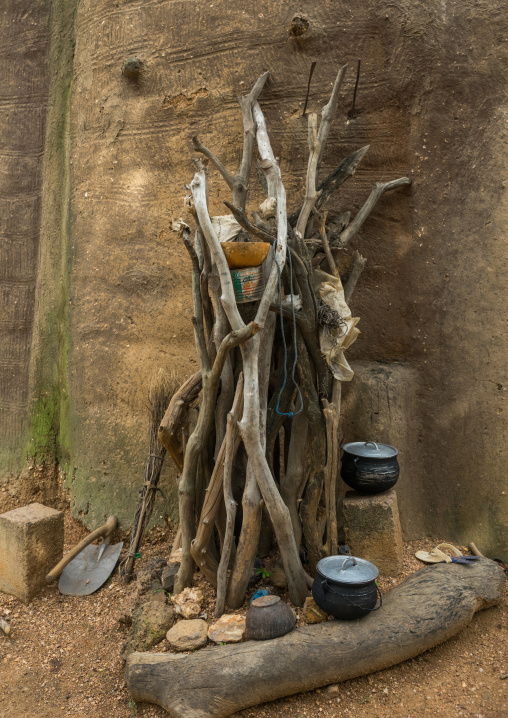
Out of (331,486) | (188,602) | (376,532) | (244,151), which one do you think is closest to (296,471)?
(331,486)

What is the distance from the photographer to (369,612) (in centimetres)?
307

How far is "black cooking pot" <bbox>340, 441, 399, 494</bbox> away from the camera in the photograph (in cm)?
361

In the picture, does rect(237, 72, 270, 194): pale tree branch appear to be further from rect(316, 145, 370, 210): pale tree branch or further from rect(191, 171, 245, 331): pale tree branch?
rect(191, 171, 245, 331): pale tree branch

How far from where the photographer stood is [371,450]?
3732mm

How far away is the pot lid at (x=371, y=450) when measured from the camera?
363 cm

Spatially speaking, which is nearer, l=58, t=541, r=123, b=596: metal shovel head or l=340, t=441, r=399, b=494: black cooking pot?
l=340, t=441, r=399, b=494: black cooking pot

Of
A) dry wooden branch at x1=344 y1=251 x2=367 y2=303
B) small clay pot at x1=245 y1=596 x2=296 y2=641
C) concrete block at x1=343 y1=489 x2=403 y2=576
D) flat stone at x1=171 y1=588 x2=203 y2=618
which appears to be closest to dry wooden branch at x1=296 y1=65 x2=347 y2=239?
dry wooden branch at x1=344 y1=251 x2=367 y2=303

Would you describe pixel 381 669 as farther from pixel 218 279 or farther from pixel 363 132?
pixel 363 132

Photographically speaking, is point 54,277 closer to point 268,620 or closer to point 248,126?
point 248,126

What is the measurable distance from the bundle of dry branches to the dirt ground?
17.3 inches

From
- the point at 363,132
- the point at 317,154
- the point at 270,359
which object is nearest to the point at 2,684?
the point at 270,359

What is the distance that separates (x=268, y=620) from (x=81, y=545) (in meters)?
1.72

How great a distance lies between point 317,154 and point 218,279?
1006 mm

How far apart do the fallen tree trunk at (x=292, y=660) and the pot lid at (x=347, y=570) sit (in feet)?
0.82
